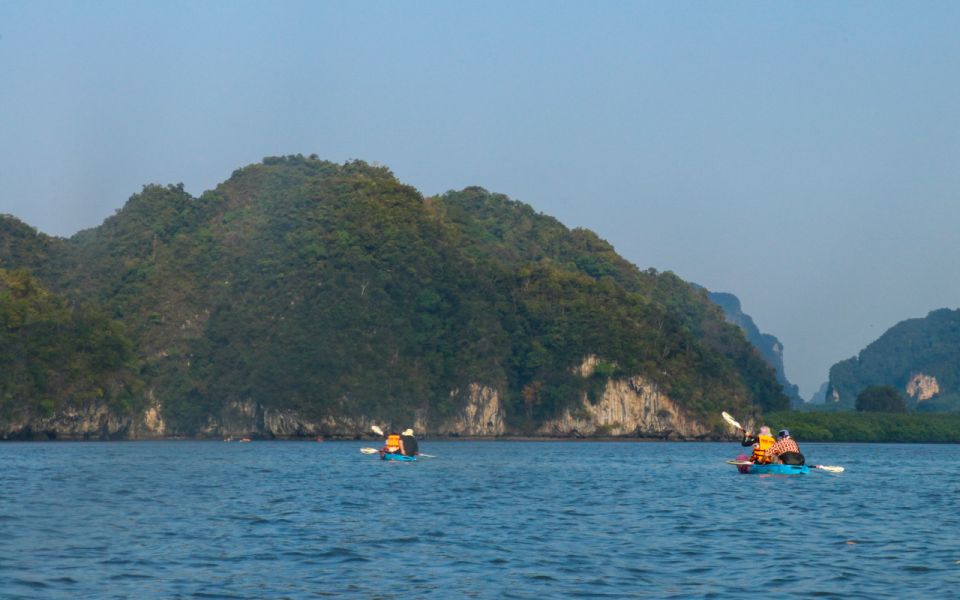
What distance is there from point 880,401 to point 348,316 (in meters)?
91.8

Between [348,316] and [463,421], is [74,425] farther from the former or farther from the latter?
[463,421]

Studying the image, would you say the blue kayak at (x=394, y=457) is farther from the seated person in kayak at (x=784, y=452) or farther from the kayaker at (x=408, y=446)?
the seated person in kayak at (x=784, y=452)

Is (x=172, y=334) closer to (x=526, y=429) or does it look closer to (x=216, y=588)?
(x=526, y=429)

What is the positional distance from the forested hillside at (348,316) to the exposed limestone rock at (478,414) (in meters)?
0.77

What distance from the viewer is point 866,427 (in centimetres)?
15875

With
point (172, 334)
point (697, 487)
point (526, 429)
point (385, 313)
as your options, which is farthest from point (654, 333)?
point (697, 487)

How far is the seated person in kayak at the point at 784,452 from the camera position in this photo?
5097cm

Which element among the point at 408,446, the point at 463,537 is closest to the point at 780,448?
the point at 408,446

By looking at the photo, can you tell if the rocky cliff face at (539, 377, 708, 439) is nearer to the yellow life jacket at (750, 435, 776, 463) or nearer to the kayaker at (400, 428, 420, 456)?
the kayaker at (400, 428, 420, 456)

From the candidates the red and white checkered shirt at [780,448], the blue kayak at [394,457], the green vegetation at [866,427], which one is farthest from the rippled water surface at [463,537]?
the green vegetation at [866,427]

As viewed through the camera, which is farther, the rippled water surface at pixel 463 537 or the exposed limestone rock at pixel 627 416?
the exposed limestone rock at pixel 627 416

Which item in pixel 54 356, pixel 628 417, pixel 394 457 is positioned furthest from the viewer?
pixel 628 417

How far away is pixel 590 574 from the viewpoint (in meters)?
22.8

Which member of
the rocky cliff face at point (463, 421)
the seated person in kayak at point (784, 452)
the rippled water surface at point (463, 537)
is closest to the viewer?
the rippled water surface at point (463, 537)
